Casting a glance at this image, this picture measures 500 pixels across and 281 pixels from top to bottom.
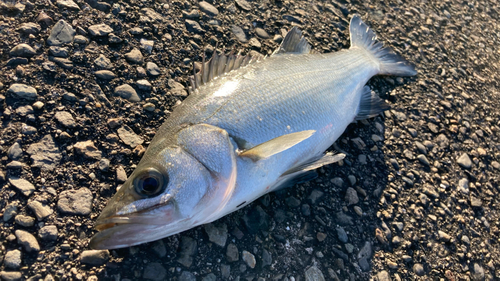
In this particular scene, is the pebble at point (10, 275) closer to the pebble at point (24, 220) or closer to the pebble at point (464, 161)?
the pebble at point (24, 220)

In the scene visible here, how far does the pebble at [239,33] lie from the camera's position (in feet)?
10.4

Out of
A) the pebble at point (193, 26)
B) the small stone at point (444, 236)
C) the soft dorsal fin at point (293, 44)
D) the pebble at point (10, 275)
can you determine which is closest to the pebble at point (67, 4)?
the pebble at point (193, 26)

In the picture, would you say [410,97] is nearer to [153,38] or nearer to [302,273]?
[302,273]

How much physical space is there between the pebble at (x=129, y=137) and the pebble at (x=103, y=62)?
564mm

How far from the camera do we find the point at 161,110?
2488 mm

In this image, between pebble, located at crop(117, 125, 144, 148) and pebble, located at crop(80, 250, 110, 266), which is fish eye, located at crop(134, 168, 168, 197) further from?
pebble, located at crop(117, 125, 144, 148)

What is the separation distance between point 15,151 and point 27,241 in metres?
0.62

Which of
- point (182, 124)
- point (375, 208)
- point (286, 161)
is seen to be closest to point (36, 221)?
point (182, 124)

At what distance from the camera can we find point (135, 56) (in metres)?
2.61

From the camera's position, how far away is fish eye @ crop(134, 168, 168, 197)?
1.68 metres

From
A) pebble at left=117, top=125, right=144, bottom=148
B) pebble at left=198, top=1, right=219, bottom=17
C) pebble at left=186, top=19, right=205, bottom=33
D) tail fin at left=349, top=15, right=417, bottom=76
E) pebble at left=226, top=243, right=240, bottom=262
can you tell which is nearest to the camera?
pebble at left=226, top=243, right=240, bottom=262

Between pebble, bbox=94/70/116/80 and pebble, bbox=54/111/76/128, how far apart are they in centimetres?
41

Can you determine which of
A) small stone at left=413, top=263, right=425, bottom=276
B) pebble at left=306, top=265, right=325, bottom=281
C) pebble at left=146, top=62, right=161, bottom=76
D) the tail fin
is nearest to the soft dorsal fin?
the tail fin

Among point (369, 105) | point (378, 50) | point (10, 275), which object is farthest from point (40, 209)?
point (378, 50)
